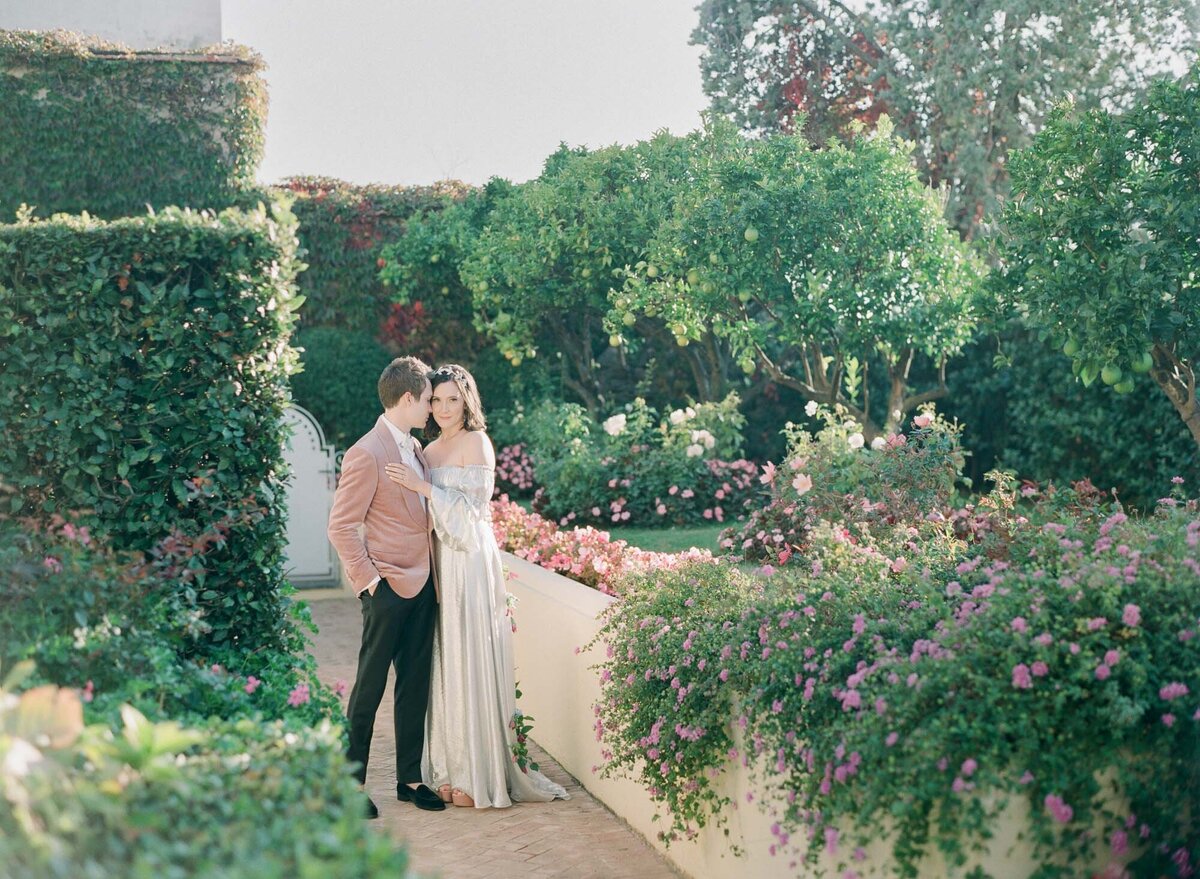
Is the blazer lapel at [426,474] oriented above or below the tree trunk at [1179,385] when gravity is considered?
below

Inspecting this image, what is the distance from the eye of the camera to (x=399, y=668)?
5695 mm

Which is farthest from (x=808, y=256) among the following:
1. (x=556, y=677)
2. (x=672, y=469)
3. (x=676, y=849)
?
(x=676, y=849)

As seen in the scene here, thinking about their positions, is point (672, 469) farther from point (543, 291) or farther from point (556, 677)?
point (556, 677)

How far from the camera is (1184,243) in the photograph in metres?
6.42

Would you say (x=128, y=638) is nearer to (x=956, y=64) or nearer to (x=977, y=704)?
(x=977, y=704)

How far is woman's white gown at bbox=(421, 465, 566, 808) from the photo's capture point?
5602 millimetres

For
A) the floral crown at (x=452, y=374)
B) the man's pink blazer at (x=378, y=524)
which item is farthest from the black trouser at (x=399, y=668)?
the floral crown at (x=452, y=374)

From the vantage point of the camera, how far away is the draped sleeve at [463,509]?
5.55 metres

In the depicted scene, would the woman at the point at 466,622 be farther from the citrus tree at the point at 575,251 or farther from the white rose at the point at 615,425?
the citrus tree at the point at 575,251

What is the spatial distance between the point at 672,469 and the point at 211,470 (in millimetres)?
6296

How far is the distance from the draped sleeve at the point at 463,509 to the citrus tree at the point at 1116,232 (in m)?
3.29

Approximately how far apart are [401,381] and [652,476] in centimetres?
537

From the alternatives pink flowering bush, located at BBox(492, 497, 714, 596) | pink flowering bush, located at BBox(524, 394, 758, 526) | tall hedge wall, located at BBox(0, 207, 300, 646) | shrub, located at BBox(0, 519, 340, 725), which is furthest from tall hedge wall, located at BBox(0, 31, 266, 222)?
shrub, located at BBox(0, 519, 340, 725)

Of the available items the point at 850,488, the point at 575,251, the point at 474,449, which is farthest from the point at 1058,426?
the point at 474,449
